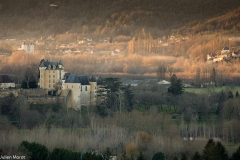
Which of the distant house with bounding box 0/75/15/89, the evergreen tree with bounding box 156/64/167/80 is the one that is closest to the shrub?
the distant house with bounding box 0/75/15/89

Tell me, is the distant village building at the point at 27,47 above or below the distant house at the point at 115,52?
above

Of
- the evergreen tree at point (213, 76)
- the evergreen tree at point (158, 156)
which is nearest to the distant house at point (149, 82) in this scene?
the evergreen tree at point (213, 76)

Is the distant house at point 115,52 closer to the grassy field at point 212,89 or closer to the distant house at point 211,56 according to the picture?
the distant house at point 211,56

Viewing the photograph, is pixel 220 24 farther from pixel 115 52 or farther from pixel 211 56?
pixel 115 52

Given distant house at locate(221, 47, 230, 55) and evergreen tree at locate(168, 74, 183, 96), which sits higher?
distant house at locate(221, 47, 230, 55)

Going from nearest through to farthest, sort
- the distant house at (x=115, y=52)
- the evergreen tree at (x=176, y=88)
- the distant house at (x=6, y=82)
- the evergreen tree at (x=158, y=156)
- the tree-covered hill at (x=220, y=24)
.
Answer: the evergreen tree at (x=158, y=156)
the evergreen tree at (x=176, y=88)
the distant house at (x=6, y=82)
the distant house at (x=115, y=52)
the tree-covered hill at (x=220, y=24)

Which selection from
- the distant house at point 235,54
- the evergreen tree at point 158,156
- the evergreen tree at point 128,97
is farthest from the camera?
the distant house at point 235,54

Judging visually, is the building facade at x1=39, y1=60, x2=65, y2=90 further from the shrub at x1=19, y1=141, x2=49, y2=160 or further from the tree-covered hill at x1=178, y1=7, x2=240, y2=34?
the shrub at x1=19, y1=141, x2=49, y2=160

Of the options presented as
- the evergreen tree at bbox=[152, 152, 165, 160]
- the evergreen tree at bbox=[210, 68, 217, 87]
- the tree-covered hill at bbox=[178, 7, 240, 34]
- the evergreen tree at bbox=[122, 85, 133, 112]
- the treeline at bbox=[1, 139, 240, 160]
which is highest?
the tree-covered hill at bbox=[178, 7, 240, 34]

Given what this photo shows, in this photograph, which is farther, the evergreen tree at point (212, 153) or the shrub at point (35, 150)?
the shrub at point (35, 150)

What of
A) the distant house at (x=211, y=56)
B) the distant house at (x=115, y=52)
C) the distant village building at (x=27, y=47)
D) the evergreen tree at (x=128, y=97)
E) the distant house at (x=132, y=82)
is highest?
the distant village building at (x=27, y=47)

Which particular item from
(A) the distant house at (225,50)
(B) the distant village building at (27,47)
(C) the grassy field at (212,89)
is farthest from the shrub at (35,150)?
(A) the distant house at (225,50)

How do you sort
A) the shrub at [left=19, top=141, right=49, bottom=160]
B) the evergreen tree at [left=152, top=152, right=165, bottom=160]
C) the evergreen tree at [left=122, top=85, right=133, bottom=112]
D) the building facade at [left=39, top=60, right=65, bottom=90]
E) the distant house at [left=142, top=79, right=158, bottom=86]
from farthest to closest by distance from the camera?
the distant house at [left=142, top=79, right=158, bottom=86]
the building facade at [left=39, top=60, right=65, bottom=90]
the evergreen tree at [left=122, top=85, right=133, bottom=112]
the evergreen tree at [left=152, top=152, right=165, bottom=160]
the shrub at [left=19, top=141, right=49, bottom=160]

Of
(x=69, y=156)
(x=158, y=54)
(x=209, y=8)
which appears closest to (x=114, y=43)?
(x=158, y=54)
